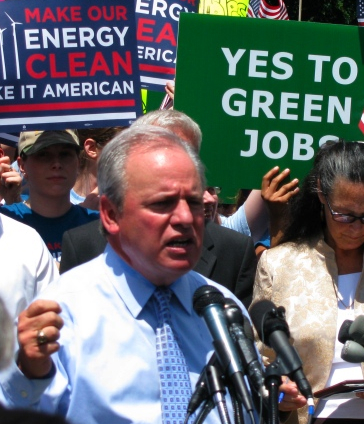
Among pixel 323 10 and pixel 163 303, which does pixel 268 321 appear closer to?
pixel 163 303

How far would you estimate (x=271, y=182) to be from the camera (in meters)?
4.87

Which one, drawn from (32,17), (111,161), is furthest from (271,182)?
(111,161)

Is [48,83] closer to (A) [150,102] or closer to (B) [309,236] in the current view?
(A) [150,102]

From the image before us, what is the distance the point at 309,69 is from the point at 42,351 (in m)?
3.00

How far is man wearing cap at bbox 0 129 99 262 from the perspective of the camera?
498cm

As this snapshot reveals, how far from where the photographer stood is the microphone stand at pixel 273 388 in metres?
2.31

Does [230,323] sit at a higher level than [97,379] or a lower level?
higher

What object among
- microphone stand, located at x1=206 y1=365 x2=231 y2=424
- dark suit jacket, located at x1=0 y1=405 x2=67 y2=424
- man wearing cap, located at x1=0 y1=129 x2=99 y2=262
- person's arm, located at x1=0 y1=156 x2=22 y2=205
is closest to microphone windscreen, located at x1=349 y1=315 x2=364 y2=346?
microphone stand, located at x1=206 y1=365 x2=231 y2=424

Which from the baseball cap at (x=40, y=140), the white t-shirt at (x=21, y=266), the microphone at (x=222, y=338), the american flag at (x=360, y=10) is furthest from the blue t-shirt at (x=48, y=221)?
the american flag at (x=360, y=10)

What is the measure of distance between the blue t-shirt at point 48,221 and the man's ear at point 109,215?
6.45 ft

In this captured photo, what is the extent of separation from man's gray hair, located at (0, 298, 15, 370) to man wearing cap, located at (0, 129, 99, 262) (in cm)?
304

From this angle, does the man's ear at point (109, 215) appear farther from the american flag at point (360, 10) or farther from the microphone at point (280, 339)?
the american flag at point (360, 10)

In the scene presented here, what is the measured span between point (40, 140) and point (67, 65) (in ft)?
1.64

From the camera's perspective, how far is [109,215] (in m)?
2.96
